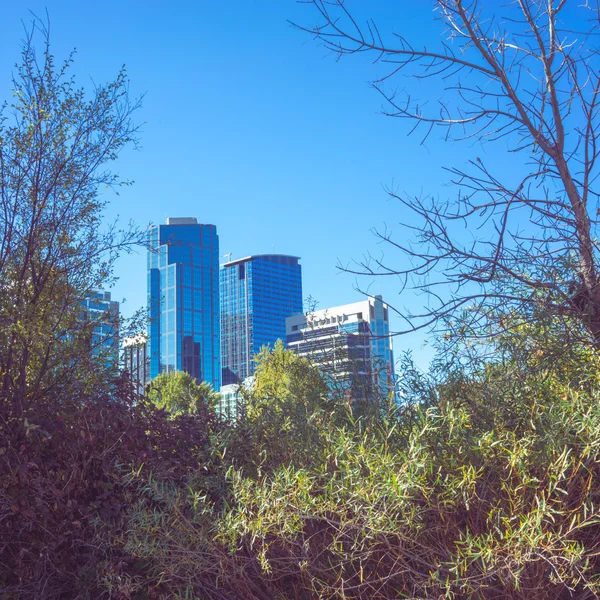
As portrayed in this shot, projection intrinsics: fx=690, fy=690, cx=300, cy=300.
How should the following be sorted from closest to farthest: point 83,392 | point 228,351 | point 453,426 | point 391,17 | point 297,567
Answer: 1. point 453,426
2. point 297,567
3. point 391,17
4. point 83,392
5. point 228,351

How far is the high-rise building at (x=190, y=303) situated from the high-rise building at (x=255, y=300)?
4652mm

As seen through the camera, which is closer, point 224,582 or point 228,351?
point 224,582

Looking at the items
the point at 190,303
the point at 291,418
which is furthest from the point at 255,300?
the point at 291,418

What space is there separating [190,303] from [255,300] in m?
16.2

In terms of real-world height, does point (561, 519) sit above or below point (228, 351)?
below

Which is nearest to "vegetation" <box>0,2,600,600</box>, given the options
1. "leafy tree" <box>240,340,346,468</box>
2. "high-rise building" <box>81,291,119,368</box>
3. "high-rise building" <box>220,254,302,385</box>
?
"leafy tree" <box>240,340,346,468</box>

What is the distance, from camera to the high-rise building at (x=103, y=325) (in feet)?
15.7

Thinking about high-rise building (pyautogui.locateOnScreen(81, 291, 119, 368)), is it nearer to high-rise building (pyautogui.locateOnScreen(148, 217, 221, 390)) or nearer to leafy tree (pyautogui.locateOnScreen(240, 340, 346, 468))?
leafy tree (pyautogui.locateOnScreen(240, 340, 346, 468))

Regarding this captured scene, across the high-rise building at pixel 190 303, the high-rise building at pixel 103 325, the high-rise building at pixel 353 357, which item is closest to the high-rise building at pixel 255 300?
the high-rise building at pixel 190 303

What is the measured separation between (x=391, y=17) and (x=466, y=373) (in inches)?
67.5

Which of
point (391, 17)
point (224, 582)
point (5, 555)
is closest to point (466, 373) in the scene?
point (224, 582)

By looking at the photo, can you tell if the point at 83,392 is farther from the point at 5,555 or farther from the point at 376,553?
the point at 376,553

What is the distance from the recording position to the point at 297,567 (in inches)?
112

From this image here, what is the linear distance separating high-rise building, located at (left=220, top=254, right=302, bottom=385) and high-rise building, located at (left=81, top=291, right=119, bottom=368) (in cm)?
13776
